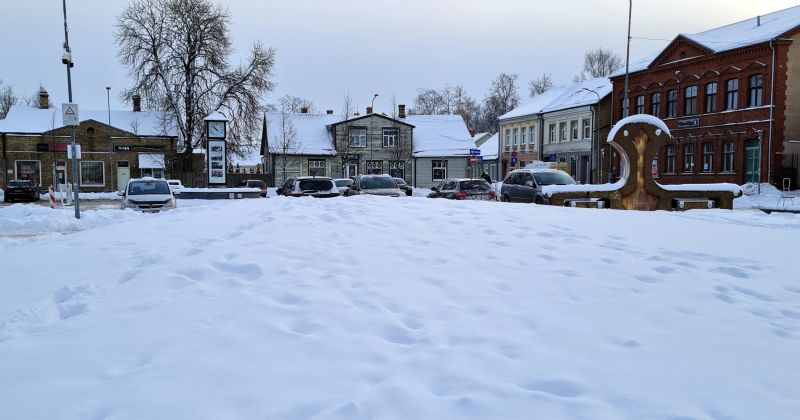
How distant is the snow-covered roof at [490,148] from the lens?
231 ft

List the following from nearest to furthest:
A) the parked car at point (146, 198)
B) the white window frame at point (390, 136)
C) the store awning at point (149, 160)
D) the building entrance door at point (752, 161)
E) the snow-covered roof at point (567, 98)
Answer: the parked car at point (146, 198)
the building entrance door at point (752, 161)
the snow-covered roof at point (567, 98)
the store awning at point (149, 160)
the white window frame at point (390, 136)

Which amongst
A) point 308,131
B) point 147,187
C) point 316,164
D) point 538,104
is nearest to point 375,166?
point 316,164

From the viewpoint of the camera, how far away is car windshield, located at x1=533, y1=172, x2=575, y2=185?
22766mm

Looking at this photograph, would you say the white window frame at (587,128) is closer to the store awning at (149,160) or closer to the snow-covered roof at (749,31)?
the snow-covered roof at (749,31)

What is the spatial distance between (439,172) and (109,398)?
5769 cm

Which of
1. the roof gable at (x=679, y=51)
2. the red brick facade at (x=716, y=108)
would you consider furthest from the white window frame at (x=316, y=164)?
the roof gable at (x=679, y=51)

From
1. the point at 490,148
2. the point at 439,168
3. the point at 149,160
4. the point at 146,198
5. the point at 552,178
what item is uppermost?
the point at 490,148

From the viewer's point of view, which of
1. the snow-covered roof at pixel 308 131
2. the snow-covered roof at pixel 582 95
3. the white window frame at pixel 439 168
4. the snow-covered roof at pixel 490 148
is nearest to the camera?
the snow-covered roof at pixel 582 95

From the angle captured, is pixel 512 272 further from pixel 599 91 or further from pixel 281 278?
pixel 599 91

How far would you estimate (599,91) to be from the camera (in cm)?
5031

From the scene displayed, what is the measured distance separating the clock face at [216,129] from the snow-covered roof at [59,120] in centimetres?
1981

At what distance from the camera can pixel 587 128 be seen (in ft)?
165

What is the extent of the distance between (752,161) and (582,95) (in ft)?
63.6

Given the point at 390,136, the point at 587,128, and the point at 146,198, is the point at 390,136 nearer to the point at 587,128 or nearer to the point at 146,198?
the point at 587,128
